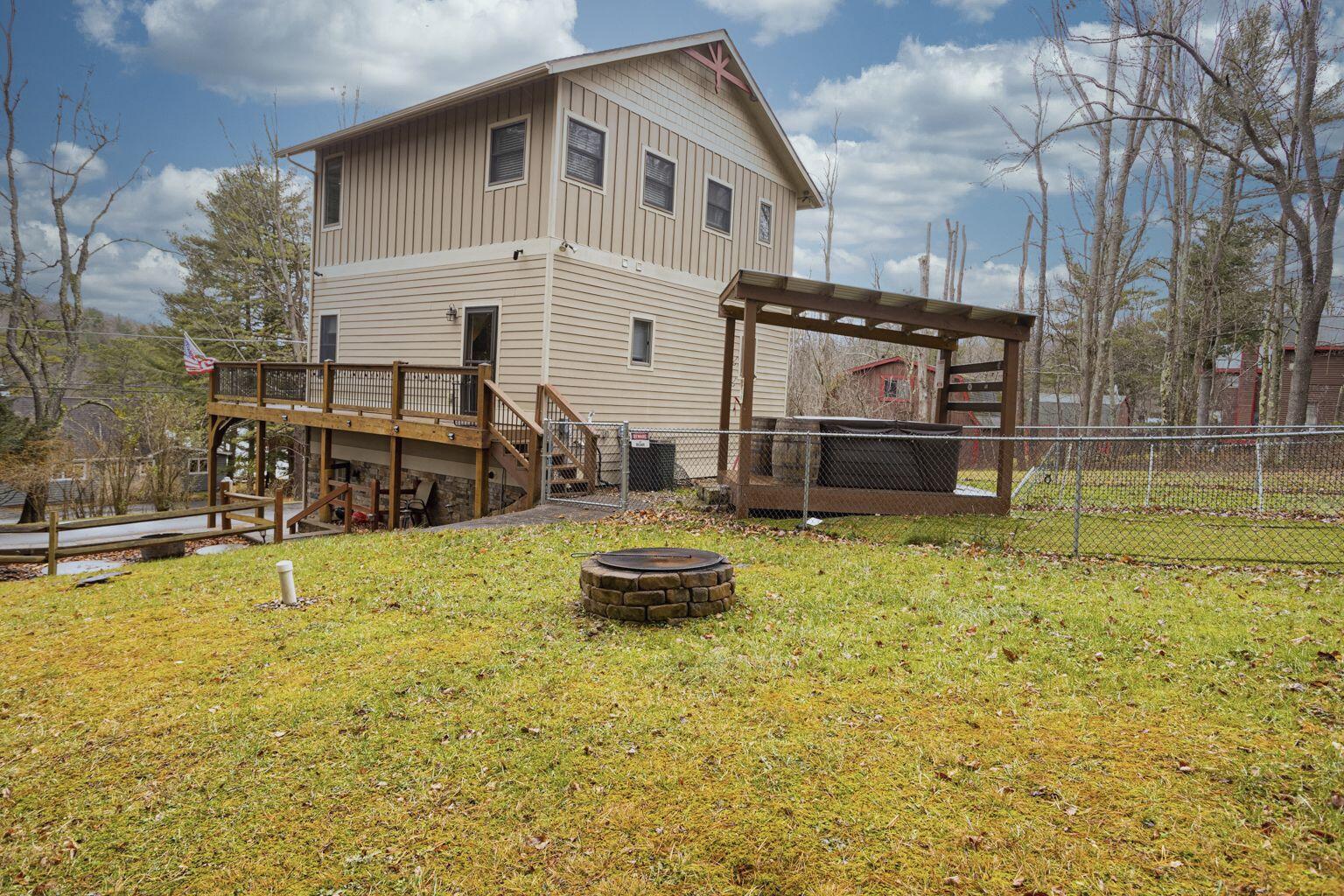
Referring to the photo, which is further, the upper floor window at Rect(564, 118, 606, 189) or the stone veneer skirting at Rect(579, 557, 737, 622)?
the upper floor window at Rect(564, 118, 606, 189)

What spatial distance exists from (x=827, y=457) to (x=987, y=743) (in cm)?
633

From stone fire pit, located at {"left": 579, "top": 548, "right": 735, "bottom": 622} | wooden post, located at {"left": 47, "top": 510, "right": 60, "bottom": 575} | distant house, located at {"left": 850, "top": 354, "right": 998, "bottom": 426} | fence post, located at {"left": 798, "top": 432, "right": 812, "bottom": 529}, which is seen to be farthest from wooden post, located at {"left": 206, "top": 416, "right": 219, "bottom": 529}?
distant house, located at {"left": 850, "top": 354, "right": 998, "bottom": 426}

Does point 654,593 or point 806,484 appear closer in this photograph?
point 654,593

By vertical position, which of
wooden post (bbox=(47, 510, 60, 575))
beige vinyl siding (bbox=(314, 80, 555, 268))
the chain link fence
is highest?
beige vinyl siding (bbox=(314, 80, 555, 268))

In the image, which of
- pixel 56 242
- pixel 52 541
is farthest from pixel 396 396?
pixel 56 242

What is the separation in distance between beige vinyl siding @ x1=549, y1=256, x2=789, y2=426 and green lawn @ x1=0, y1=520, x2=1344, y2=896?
23.6 ft

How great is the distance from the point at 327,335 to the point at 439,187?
4.92 metres

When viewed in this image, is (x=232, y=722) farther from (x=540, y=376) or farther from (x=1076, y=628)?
(x=540, y=376)

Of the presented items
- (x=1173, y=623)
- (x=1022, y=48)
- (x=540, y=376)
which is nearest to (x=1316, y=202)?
(x=1022, y=48)

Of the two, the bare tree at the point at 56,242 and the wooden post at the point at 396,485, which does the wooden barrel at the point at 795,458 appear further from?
the bare tree at the point at 56,242

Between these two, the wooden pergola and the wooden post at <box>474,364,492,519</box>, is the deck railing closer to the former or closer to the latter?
the wooden post at <box>474,364,492,519</box>

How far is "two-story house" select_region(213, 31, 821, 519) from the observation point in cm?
1229

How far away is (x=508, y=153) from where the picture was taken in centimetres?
1277

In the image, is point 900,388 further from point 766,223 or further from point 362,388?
point 362,388
